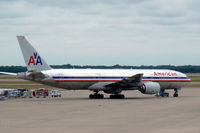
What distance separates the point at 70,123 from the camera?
2398 centimetres

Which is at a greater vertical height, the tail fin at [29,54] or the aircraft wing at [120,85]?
the tail fin at [29,54]

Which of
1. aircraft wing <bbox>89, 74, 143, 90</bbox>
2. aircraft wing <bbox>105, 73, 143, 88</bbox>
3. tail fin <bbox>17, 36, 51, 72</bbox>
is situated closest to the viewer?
tail fin <bbox>17, 36, 51, 72</bbox>

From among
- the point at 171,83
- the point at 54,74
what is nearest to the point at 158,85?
the point at 171,83

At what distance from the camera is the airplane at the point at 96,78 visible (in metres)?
45.5

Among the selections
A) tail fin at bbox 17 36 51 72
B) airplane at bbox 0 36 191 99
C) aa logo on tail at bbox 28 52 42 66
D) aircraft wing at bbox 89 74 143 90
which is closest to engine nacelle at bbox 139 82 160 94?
airplane at bbox 0 36 191 99

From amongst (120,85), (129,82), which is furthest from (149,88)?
(120,85)

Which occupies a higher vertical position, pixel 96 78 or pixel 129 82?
pixel 96 78

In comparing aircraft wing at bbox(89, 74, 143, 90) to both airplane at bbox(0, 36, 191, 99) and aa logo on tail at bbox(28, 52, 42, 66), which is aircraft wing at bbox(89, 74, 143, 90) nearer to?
airplane at bbox(0, 36, 191, 99)

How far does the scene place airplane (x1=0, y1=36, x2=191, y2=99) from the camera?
45500 mm

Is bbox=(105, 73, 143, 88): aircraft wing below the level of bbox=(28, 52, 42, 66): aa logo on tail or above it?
below

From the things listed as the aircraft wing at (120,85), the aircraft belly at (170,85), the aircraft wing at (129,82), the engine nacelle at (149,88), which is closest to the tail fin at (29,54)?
the aircraft wing at (120,85)

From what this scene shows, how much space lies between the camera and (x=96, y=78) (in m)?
49.2

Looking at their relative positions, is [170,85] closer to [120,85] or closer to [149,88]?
[149,88]

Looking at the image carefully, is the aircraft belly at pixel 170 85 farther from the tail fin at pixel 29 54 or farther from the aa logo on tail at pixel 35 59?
the tail fin at pixel 29 54
